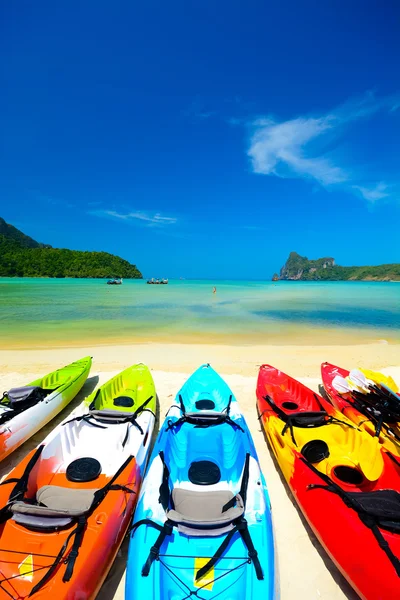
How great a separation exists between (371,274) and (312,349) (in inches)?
7373

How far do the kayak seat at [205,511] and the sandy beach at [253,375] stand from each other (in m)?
0.81

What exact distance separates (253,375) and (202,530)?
584 centimetres

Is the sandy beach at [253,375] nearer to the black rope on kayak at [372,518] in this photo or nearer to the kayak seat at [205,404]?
the black rope on kayak at [372,518]

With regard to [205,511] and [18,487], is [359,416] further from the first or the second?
[18,487]

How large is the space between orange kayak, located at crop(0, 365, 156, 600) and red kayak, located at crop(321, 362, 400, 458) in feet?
12.2

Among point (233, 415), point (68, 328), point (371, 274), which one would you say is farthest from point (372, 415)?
point (371, 274)

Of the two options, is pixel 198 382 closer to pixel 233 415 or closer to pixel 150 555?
pixel 233 415

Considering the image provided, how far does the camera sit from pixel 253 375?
27.0 ft

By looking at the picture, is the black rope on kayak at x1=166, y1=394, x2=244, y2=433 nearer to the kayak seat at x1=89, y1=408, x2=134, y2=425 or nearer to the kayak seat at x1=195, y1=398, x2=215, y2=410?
the kayak seat at x1=195, y1=398, x2=215, y2=410

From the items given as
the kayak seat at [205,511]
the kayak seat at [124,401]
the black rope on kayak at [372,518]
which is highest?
the black rope on kayak at [372,518]

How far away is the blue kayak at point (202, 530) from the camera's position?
7.38ft

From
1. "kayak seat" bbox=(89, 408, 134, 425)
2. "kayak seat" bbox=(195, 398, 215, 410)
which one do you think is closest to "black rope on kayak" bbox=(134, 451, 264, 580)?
"kayak seat" bbox=(89, 408, 134, 425)

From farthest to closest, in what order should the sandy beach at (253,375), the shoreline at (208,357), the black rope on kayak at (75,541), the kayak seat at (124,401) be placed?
the shoreline at (208,357), the kayak seat at (124,401), the sandy beach at (253,375), the black rope on kayak at (75,541)

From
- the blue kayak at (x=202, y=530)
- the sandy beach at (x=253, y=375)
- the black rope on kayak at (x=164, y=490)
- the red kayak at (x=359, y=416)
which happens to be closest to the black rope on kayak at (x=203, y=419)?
the blue kayak at (x=202, y=530)
